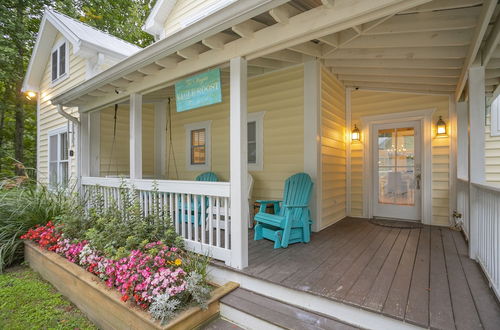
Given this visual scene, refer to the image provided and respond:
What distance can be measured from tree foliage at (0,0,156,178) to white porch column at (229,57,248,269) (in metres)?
7.38

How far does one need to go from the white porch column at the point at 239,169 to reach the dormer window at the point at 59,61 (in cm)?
601

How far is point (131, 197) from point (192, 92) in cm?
187

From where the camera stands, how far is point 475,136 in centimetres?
260

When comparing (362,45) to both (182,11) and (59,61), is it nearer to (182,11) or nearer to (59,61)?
(182,11)

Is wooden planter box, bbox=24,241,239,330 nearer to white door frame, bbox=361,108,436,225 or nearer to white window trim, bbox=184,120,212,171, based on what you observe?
white window trim, bbox=184,120,212,171

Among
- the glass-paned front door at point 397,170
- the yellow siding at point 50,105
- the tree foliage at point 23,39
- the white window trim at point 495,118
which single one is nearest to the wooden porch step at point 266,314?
the glass-paned front door at point 397,170

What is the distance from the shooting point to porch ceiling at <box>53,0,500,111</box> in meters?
1.98

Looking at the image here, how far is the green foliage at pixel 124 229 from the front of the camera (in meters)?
2.72

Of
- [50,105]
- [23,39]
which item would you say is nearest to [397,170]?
[50,105]

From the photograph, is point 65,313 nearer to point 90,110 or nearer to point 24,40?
point 90,110

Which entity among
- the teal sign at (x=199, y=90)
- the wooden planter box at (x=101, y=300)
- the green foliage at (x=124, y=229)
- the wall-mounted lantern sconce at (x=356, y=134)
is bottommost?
the wooden planter box at (x=101, y=300)

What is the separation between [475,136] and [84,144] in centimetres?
588

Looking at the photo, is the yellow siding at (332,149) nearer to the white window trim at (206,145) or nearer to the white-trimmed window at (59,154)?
the white window trim at (206,145)

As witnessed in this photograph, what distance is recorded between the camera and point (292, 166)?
3.99m
